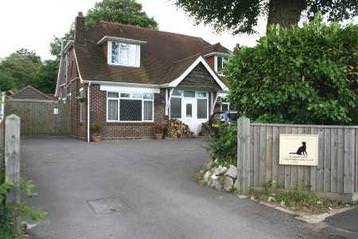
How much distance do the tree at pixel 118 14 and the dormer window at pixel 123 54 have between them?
702 inches

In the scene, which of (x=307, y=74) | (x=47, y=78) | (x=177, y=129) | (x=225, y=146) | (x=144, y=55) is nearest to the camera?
(x=307, y=74)

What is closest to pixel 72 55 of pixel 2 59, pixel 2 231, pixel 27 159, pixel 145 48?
pixel 145 48

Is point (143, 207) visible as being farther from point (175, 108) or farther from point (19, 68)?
point (19, 68)

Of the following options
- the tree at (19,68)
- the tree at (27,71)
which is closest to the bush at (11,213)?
the tree at (27,71)

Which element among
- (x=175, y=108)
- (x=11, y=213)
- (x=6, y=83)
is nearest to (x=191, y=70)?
(x=175, y=108)

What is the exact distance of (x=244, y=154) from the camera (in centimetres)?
890

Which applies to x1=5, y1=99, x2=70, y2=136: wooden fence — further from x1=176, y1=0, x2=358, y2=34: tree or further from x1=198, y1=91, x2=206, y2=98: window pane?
x1=176, y1=0, x2=358, y2=34: tree

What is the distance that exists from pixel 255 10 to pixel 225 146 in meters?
6.88

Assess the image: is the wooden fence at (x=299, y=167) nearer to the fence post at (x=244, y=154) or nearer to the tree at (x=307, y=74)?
the fence post at (x=244, y=154)

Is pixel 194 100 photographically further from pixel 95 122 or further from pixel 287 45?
pixel 287 45

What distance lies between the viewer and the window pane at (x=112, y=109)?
23.1 m

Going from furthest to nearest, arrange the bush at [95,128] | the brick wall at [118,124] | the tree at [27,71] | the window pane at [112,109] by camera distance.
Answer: the tree at [27,71] → the window pane at [112,109] → the brick wall at [118,124] → the bush at [95,128]

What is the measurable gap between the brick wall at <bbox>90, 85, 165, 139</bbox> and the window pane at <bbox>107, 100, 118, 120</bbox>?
35 cm

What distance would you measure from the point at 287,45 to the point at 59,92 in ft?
83.1
